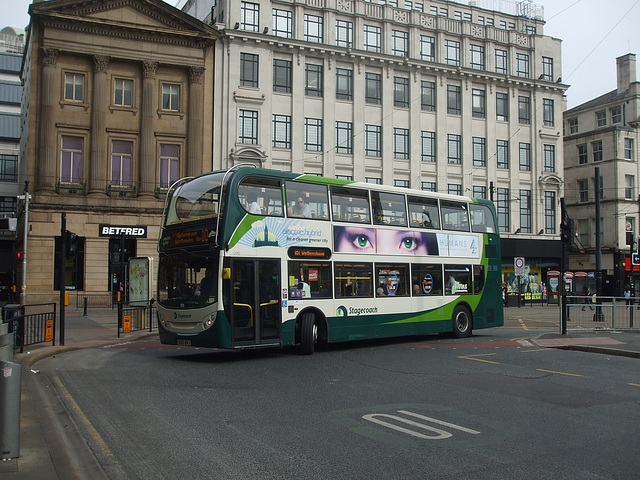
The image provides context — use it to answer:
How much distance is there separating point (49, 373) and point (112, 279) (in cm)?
2843

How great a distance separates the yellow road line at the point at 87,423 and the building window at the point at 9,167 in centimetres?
6146

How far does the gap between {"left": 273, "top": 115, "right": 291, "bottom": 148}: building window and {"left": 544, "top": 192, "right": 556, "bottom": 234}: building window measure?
21914 millimetres

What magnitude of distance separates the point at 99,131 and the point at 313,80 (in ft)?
47.3

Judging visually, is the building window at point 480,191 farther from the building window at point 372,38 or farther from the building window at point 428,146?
the building window at point 372,38

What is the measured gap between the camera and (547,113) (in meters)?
53.0

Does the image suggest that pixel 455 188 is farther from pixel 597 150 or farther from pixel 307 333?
pixel 307 333

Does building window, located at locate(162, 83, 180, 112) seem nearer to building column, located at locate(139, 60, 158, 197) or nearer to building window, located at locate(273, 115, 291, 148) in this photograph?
building column, located at locate(139, 60, 158, 197)

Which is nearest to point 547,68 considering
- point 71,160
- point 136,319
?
point 71,160

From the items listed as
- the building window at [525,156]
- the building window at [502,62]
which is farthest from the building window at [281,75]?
the building window at [525,156]

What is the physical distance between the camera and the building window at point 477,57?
165ft

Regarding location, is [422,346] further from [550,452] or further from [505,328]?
[550,452]

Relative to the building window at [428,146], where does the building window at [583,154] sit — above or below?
above

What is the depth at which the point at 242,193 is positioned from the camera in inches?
577

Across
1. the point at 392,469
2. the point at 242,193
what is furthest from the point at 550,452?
the point at 242,193
